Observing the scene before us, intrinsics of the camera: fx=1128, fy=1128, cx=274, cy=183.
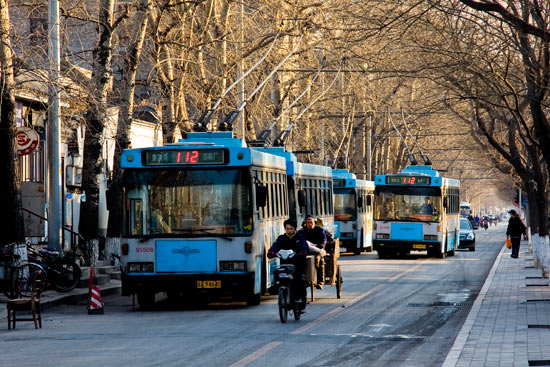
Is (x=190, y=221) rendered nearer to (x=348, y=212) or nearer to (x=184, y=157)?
(x=184, y=157)

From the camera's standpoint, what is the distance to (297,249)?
17641 millimetres

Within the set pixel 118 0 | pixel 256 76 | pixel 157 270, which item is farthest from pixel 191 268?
pixel 256 76

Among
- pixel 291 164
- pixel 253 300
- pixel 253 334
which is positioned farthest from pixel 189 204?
pixel 291 164

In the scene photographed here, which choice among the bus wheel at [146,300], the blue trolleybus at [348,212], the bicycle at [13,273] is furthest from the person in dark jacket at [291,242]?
the blue trolleybus at [348,212]

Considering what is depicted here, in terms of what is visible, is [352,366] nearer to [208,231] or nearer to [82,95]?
[208,231]

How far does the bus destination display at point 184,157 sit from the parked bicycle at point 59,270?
3.99 meters

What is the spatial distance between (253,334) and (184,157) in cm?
535

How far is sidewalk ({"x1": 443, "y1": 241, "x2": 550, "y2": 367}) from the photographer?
1181 cm

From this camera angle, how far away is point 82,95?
19.6 m

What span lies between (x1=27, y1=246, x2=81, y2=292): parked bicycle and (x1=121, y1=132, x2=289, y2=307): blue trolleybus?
10.7 feet

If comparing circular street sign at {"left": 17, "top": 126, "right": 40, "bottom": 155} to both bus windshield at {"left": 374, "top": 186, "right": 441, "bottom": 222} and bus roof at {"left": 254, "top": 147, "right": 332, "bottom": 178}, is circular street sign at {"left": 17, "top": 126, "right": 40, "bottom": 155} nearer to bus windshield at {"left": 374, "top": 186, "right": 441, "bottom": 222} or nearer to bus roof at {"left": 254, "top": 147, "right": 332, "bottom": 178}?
bus roof at {"left": 254, "top": 147, "right": 332, "bottom": 178}

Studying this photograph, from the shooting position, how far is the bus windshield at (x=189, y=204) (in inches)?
763

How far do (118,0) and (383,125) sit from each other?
50.4 m

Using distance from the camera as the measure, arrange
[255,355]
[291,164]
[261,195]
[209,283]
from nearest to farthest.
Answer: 1. [255,355]
2. [261,195]
3. [209,283]
4. [291,164]
